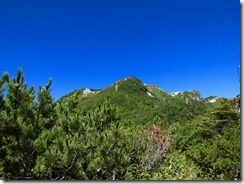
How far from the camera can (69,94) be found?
2348 millimetres

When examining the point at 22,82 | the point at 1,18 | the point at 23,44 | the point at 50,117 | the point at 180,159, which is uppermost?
the point at 1,18

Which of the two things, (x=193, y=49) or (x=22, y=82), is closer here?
(x=22, y=82)

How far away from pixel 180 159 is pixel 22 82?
169 cm

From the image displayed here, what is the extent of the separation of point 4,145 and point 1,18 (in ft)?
3.06

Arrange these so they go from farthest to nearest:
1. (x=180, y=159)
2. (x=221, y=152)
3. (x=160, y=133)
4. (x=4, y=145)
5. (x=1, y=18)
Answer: (x=160, y=133) → (x=180, y=159) → (x=221, y=152) → (x=1, y=18) → (x=4, y=145)

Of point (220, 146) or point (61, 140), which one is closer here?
point (61, 140)

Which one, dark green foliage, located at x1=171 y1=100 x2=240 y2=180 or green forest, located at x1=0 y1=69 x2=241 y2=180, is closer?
green forest, located at x1=0 y1=69 x2=241 y2=180

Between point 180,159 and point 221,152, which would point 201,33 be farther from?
point 180,159

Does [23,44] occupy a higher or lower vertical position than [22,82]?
higher

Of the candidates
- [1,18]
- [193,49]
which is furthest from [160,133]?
[1,18]

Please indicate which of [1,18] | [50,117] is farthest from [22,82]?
[1,18]

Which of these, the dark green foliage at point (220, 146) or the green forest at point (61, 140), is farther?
the dark green foliage at point (220, 146)

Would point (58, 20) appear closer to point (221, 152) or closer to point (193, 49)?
point (193, 49)

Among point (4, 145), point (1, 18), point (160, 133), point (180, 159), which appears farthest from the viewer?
point (160, 133)
